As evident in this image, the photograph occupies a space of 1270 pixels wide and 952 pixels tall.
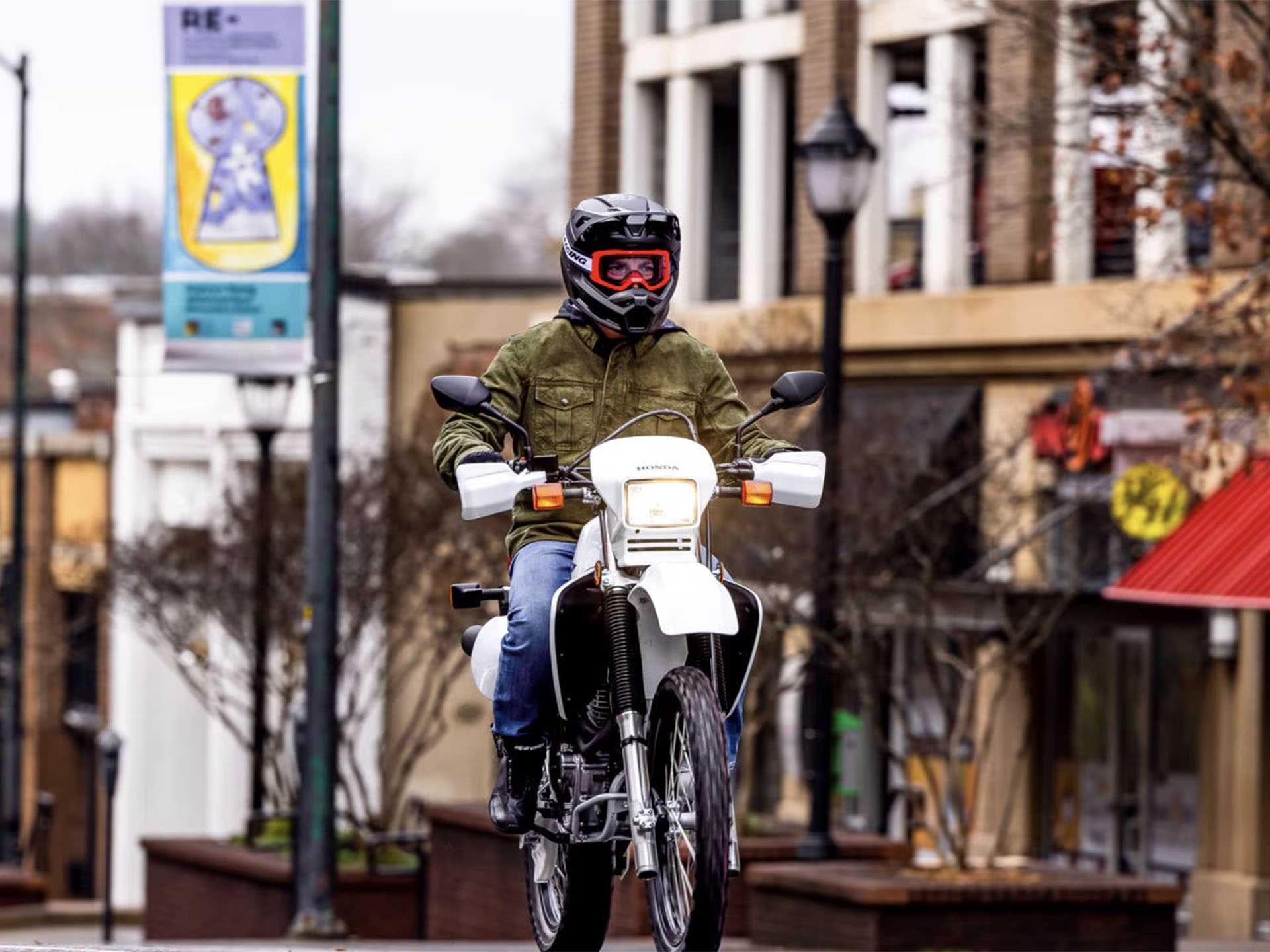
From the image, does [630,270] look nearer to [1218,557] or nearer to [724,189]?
[1218,557]

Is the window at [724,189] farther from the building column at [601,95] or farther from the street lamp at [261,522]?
the street lamp at [261,522]

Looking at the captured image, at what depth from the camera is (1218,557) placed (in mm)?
18844

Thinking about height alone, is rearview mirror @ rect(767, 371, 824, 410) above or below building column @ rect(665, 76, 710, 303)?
below

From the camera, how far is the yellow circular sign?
800 inches

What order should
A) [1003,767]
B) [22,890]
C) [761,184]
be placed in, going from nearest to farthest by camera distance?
1. [1003,767]
2. [22,890]
3. [761,184]

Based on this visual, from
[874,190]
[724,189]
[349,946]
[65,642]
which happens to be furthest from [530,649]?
[65,642]

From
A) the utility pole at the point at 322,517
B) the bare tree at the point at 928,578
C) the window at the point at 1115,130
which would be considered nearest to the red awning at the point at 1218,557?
the bare tree at the point at 928,578

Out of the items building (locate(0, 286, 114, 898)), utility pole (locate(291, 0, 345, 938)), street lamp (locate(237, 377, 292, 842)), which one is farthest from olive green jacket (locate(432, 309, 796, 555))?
building (locate(0, 286, 114, 898))

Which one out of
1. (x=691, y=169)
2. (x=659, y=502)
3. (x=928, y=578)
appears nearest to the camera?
(x=659, y=502)

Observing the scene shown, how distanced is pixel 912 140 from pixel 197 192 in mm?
11542

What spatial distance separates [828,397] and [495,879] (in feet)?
14.5

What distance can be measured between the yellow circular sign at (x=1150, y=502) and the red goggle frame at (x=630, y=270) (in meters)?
13.1

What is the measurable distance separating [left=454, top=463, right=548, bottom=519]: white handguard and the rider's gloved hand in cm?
3

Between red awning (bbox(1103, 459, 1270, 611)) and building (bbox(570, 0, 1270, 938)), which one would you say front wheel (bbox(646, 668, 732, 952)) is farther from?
red awning (bbox(1103, 459, 1270, 611))
